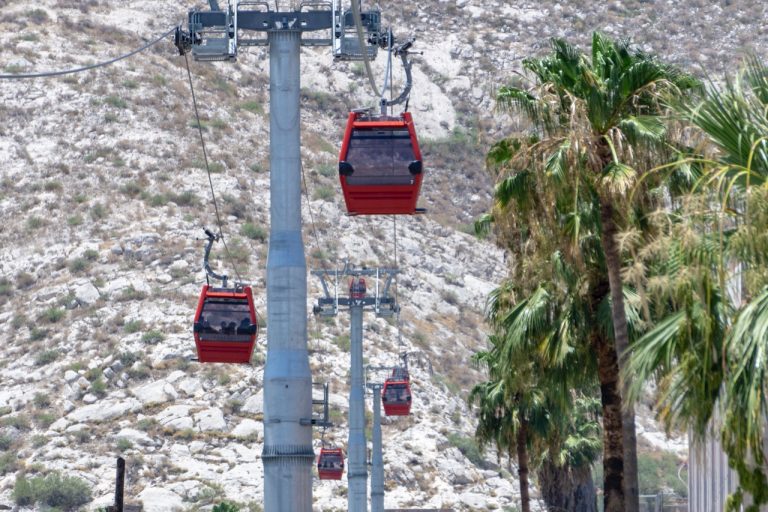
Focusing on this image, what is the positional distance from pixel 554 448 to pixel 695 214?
1121 inches

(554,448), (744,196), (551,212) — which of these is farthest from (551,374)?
(554,448)

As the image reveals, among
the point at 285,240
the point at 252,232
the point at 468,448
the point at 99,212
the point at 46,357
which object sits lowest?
the point at 285,240

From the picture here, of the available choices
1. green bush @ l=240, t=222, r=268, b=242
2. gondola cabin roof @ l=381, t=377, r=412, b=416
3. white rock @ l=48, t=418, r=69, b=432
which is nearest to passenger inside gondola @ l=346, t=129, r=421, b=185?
gondola cabin roof @ l=381, t=377, r=412, b=416

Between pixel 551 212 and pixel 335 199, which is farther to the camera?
pixel 335 199

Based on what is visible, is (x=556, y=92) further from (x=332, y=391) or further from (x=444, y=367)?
Answer: (x=444, y=367)

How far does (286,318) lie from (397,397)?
35.4 meters

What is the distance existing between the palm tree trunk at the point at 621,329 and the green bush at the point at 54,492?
44071mm

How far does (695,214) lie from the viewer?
12992 mm

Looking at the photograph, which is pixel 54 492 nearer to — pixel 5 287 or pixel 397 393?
pixel 397 393

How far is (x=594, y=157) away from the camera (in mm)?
20938

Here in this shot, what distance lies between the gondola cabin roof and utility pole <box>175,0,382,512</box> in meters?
34.8

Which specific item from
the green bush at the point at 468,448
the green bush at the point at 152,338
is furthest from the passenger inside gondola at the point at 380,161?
the green bush at the point at 152,338

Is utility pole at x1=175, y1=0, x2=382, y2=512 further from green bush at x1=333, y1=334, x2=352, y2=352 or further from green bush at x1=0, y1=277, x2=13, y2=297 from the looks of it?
green bush at x1=0, y1=277, x2=13, y2=297

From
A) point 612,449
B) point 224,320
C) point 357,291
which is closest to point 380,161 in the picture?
point 612,449
